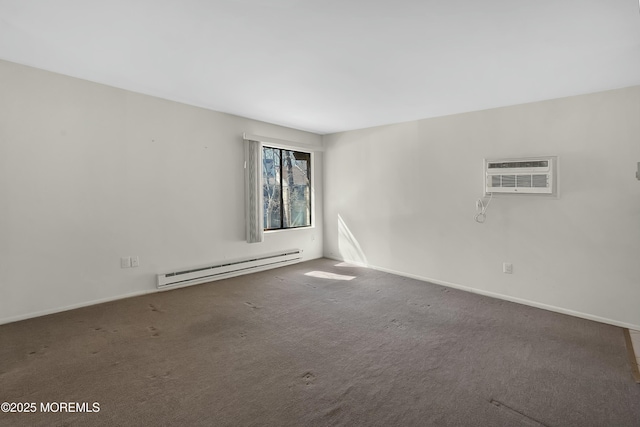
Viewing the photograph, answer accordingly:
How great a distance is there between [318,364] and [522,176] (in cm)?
305

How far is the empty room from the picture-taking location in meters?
1.94

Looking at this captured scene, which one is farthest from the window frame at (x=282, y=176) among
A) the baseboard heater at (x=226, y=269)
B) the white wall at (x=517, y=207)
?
the white wall at (x=517, y=207)

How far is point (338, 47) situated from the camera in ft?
7.80

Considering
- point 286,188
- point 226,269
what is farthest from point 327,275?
point 286,188

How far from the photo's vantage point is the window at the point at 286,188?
5.25 metres

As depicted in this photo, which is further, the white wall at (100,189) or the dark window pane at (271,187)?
the dark window pane at (271,187)

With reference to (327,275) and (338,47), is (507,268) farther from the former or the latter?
(338,47)

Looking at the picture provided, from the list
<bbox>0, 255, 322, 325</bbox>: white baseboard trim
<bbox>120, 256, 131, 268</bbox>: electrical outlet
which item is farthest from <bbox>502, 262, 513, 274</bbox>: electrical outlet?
<bbox>120, 256, 131, 268</bbox>: electrical outlet

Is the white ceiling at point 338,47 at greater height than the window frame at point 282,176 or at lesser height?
greater

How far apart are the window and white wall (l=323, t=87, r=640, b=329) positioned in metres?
0.97

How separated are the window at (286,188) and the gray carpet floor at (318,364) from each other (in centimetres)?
200

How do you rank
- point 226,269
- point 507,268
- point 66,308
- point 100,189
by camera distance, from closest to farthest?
point 66,308
point 100,189
point 507,268
point 226,269

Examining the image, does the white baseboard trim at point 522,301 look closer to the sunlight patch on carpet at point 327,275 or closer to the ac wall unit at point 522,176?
the sunlight patch on carpet at point 327,275

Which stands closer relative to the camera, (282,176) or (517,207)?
(517,207)
